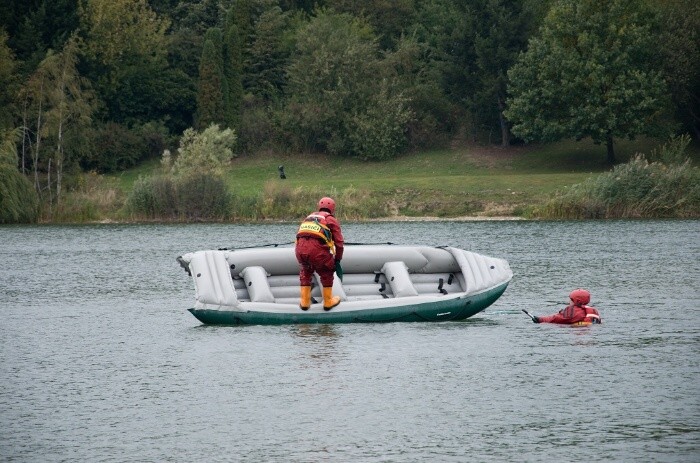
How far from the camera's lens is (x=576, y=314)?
2500cm

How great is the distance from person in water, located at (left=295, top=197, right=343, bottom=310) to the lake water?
0.74 m

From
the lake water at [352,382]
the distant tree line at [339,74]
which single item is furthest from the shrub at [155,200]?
the lake water at [352,382]

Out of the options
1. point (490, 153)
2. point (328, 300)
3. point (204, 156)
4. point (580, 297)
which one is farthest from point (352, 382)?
point (490, 153)

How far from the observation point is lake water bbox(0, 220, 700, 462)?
16188 mm

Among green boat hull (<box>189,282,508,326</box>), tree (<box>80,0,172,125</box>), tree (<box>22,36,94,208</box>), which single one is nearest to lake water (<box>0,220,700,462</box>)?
green boat hull (<box>189,282,508,326</box>)

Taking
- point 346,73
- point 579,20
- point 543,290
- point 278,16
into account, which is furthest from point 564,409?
point 278,16

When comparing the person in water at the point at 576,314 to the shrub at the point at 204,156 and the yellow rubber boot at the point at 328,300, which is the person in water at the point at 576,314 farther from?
the shrub at the point at 204,156

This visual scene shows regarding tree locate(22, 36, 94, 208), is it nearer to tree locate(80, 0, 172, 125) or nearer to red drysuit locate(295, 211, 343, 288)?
tree locate(80, 0, 172, 125)

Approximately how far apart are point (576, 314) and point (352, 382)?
643 cm

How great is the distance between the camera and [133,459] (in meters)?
15.6

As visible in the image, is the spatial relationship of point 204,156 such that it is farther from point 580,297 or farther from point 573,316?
point 580,297

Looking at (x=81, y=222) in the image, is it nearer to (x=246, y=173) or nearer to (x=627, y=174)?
(x=246, y=173)

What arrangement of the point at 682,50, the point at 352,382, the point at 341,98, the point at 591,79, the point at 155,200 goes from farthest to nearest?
the point at 341,98 → the point at 682,50 → the point at 591,79 → the point at 155,200 → the point at 352,382

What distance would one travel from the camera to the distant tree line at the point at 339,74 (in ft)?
251
